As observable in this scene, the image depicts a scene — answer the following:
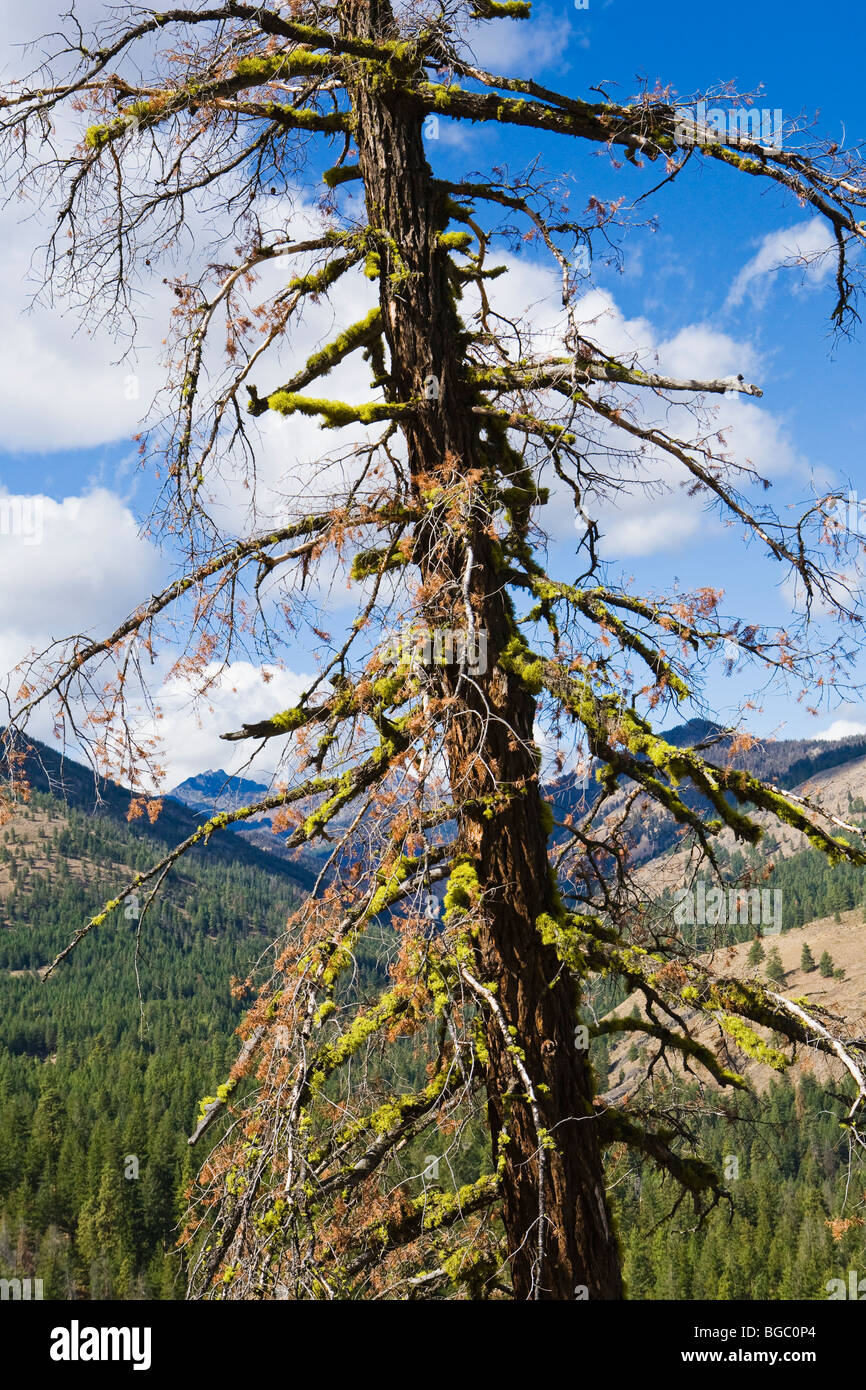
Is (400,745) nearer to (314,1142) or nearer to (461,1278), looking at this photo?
(314,1142)

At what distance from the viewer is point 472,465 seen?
19.3ft

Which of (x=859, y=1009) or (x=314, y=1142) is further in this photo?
(x=859, y=1009)

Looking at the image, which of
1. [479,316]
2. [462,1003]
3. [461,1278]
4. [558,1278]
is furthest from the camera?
[479,316]

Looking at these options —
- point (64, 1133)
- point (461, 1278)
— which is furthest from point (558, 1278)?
point (64, 1133)

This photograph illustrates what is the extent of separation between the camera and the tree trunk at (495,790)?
510cm

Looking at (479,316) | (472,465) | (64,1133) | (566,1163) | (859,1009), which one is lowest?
(64,1133)

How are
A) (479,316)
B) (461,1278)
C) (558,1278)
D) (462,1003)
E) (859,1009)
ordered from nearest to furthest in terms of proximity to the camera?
(462,1003) → (558,1278) → (859,1009) → (461,1278) → (479,316)

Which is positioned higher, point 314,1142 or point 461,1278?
point 314,1142

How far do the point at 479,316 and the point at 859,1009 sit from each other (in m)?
5.40

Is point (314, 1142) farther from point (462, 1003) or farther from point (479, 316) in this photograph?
point (479, 316)

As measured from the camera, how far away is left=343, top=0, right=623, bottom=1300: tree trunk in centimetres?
510

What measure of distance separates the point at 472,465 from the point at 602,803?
2.83 meters

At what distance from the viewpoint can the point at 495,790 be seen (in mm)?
5414
